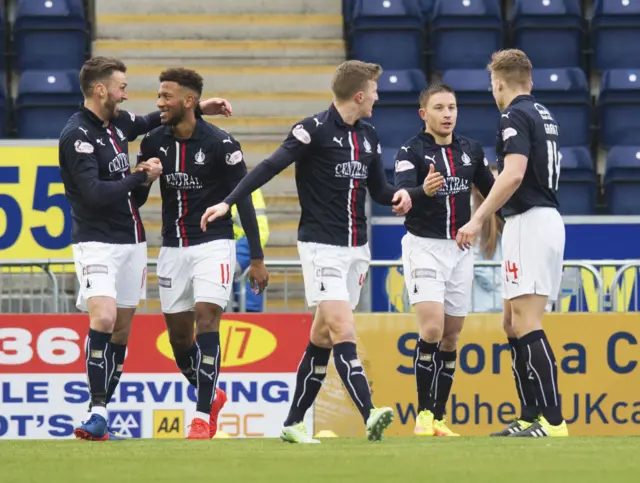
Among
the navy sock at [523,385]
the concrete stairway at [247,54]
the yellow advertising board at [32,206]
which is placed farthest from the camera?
the concrete stairway at [247,54]

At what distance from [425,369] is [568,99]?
583 centimetres

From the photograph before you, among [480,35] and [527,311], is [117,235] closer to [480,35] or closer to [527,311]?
[527,311]

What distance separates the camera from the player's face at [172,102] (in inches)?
340

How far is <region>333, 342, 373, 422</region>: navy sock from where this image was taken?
25.7ft

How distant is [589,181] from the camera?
13.4m

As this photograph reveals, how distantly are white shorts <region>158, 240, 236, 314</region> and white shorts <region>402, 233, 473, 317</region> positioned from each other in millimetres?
1113

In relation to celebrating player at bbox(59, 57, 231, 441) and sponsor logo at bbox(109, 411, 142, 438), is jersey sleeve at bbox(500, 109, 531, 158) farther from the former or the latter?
sponsor logo at bbox(109, 411, 142, 438)

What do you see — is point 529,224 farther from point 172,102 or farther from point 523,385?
point 172,102

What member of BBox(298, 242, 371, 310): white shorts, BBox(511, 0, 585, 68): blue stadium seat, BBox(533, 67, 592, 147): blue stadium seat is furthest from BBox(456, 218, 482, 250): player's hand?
BBox(511, 0, 585, 68): blue stadium seat

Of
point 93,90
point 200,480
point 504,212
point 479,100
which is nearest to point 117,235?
point 93,90

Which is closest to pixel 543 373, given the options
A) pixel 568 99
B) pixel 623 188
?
pixel 623 188

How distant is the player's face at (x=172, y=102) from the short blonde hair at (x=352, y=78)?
0.98 meters

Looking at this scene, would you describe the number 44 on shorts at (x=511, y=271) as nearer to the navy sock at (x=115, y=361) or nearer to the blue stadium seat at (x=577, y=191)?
the navy sock at (x=115, y=361)

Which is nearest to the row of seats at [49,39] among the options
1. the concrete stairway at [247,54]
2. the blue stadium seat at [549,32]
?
the concrete stairway at [247,54]
